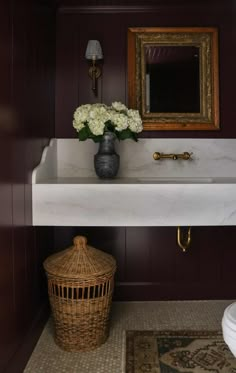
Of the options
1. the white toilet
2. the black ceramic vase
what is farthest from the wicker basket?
the white toilet

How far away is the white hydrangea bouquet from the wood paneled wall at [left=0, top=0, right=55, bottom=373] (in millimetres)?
225

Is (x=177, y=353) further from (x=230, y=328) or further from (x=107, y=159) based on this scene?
(x=107, y=159)

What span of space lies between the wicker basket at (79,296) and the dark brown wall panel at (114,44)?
90 cm

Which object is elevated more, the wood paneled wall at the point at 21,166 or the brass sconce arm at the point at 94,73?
the brass sconce arm at the point at 94,73

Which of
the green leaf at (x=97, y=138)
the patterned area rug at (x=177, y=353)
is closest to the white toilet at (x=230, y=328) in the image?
the patterned area rug at (x=177, y=353)

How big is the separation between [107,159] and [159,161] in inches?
17.0

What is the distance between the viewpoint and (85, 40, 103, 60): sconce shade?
2.27 m

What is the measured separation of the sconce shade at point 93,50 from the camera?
2270 millimetres

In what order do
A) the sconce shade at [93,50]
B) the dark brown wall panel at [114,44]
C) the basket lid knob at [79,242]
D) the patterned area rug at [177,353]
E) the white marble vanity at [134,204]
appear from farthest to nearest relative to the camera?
1. the dark brown wall panel at [114,44]
2. the sconce shade at [93,50]
3. the basket lid knob at [79,242]
4. the white marble vanity at [134,204]
5. the patterned area rug at [177,353]

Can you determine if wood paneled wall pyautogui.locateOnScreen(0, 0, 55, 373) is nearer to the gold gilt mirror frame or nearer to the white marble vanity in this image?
the white marble vanity

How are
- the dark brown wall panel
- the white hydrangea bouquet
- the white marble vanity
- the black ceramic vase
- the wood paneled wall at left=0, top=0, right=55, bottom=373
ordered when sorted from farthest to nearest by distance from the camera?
the dark brown wall panel
the black ceramic vase
the white hydrangea bouquet
the white marble vanity
the wood paneled wall at left=0, top=0, right=55, bottom=373

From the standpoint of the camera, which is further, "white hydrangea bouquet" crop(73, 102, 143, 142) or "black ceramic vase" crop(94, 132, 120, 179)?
"black ceramic vase" crop(94, 132, 120, 179)

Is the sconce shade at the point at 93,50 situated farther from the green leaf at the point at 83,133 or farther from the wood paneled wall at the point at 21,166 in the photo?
the green leaf at the point at 83,133

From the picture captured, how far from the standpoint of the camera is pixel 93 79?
237 cm
